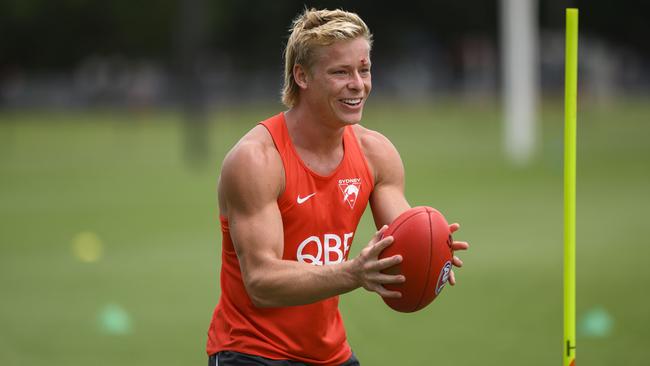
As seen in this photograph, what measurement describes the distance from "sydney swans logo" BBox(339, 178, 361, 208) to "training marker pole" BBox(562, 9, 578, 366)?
0.98m

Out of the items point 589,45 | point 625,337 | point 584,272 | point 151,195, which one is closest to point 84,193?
point 151,195

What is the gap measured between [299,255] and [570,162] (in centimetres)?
132

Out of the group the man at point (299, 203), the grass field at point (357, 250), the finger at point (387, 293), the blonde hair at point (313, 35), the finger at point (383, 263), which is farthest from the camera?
the grass field at point (357, 250)

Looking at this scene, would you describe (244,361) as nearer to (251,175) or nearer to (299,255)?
(299,255)

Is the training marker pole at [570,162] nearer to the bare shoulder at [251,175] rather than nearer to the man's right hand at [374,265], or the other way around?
the man's right hand at [374,265]

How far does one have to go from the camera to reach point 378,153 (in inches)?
204

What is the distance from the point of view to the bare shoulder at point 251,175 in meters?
4.63

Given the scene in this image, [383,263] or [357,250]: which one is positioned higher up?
[383,263]

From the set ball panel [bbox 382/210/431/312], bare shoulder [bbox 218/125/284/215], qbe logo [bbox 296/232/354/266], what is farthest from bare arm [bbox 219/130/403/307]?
qbe logo [bbox 296/232/354/266]

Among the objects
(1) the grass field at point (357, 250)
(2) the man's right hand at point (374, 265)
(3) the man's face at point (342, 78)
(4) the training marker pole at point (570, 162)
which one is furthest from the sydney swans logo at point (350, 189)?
(1) the grass field at point (357, 250)

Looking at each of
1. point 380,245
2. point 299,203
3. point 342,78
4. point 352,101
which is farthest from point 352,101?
point 380,245

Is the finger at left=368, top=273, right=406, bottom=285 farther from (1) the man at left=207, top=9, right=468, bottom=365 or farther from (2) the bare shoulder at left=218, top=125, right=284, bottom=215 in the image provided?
(2) the bare shoulder at left=218, top=125, right=284, bottom=215

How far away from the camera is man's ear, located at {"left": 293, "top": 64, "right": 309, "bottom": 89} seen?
4910mm

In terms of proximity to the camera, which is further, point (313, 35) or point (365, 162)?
point (365, 162)
